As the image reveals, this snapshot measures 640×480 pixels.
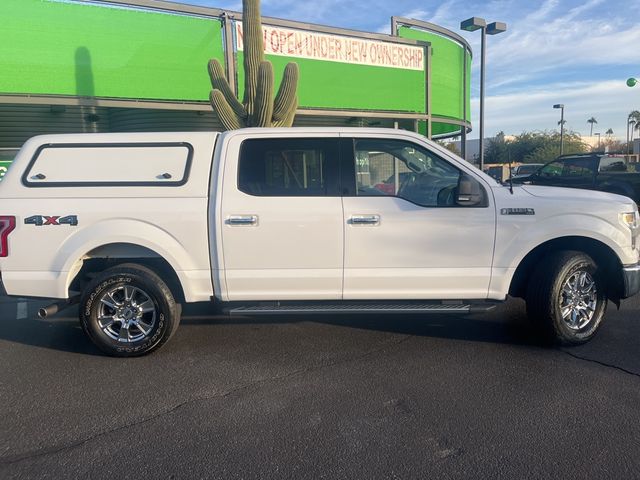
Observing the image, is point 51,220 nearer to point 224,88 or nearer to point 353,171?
point 353,171

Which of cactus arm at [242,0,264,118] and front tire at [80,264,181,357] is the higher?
cactus arm at [242,0,264,118]

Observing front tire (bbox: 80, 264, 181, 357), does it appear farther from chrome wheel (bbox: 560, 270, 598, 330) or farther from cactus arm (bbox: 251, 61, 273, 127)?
cactus arm (bbox: 251, 61, 273, 127)

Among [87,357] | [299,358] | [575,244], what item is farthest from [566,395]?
[87,357]

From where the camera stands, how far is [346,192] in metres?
4.52

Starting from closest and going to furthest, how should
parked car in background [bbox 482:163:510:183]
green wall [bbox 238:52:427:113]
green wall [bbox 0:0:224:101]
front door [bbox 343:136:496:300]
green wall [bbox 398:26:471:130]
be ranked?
front door [bbox 343:136:496:300]
parked car in background [bbox 482:163:510:183]
green wall [bbox 0:0:224:101]
green wall [bbox 238:52:427:113]
green wall [bbox 398:26:471:130]

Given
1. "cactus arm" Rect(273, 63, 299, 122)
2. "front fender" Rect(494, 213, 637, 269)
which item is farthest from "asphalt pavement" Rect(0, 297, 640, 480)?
"cactus arm" Rect(273, 63, 299, 122)

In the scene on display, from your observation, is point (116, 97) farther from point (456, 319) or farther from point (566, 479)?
point (566, 479)

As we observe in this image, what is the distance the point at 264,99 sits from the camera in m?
11.1

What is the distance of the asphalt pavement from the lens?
2.91 meters

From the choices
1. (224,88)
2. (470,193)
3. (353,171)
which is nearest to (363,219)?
(353,171)

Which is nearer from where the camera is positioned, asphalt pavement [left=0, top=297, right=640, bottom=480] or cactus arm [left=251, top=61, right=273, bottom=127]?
asphalt pavement [left=0, top=297, right=640, bottom=480]

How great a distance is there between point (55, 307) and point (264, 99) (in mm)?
7582

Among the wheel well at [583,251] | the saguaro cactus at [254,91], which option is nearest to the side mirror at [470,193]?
the wheel well at [583,251]

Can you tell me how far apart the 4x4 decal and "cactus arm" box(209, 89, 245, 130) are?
695 cm
